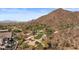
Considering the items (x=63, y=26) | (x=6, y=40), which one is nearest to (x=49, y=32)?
(x=63, y=26)

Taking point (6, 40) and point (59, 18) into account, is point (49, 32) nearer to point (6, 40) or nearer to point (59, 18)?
point (59, 18)

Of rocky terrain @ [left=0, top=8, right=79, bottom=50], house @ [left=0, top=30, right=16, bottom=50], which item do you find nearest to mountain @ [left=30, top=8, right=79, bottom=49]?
rocky terrain @ [left=0, top=8, right=79, bottom=50]

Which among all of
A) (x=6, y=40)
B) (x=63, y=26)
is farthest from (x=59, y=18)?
(x=6, y=40)

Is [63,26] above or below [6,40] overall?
above

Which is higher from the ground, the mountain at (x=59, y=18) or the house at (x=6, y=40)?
the mountain at (x=59, y=18)

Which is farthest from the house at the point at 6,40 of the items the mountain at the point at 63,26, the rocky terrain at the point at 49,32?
the mountain at the point at 63,26

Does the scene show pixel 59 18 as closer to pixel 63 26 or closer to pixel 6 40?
pixel 63 26

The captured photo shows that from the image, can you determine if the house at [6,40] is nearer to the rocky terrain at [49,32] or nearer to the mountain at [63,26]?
the rocky terrain at [49,32]
